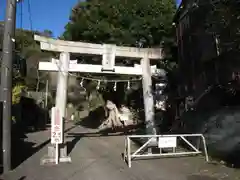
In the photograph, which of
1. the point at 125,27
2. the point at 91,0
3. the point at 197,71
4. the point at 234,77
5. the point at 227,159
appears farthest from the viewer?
the point at 91,0

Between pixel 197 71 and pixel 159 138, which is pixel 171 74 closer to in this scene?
pixel 197 71

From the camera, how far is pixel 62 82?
10773mm

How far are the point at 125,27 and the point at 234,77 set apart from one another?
10861mm

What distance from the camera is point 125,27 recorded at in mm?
20047

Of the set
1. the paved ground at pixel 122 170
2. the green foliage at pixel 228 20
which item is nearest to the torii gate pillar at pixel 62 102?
the paved ground at pixel 122 170

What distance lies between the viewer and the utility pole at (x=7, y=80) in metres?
7.82

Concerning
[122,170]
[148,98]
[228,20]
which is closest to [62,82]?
[148,98]

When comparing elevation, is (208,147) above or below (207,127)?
below

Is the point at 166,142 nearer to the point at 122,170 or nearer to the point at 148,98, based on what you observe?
the point at 122,170

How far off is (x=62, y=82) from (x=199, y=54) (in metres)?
8.02

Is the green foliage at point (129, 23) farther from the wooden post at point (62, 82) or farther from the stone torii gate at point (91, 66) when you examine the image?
the wooden post at point (62, 82)

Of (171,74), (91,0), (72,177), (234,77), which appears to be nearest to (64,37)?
(91,0)

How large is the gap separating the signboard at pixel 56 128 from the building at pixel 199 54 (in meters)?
6.66

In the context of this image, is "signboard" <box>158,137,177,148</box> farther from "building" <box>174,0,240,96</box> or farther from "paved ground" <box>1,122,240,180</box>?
"building" <box>174,0,240,96</box>
